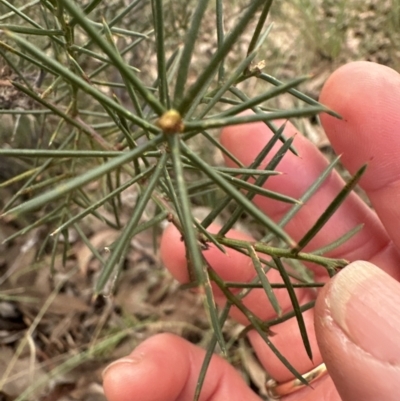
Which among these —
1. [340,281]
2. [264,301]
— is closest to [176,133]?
[340,281]

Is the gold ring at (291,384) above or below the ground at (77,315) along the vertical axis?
above

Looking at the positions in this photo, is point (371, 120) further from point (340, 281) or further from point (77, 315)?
point (77, 315)

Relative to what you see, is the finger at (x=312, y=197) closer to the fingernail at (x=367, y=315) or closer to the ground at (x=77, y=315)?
the ground at (x=77, y=315)

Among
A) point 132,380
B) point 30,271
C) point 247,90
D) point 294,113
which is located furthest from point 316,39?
point 294,113

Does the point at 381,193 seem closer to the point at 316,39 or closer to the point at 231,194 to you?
the point at 231,194

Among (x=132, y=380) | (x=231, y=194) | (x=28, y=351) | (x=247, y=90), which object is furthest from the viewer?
(x=247, y=90)

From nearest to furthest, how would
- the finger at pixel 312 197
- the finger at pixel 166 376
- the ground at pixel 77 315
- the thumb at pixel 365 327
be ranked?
the thumb at pixel 365 327, the finger at pixel 166 376, the finger at pixel 312 197, the ground at pixel 77 315

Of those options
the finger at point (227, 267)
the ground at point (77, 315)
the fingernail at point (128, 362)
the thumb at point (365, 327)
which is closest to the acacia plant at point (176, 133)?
the thumb at point (365, 327)
